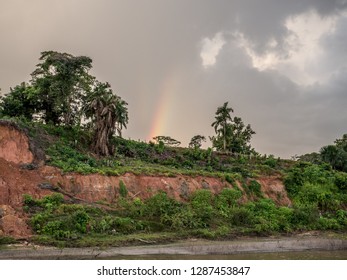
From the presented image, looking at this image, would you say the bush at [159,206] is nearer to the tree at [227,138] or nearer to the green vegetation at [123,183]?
the green vegetation at [123,183]

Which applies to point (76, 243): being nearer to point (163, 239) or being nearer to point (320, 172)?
point (163, 239)

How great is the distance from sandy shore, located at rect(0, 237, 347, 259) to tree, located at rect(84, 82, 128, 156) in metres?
21.6

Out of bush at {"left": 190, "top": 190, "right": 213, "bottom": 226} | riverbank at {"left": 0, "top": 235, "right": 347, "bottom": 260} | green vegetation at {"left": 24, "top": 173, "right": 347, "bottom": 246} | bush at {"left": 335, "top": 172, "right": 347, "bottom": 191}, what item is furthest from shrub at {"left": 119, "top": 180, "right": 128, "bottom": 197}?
bush at {"left": 335, "top": 172, "right": 347, "bottom": 191}

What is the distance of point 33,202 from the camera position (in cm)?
3491

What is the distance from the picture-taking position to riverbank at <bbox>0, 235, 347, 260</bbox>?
26391 millimetres

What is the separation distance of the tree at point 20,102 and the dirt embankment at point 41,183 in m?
18.0

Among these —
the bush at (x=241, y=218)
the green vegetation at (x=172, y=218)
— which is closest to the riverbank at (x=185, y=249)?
the green vegetation at (x=172, y=218)

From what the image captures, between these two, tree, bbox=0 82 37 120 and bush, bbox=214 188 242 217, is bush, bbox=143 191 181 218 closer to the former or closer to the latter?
bush, bbox=214 188 242 217

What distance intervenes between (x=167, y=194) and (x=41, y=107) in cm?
2706

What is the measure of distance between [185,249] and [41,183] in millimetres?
15594

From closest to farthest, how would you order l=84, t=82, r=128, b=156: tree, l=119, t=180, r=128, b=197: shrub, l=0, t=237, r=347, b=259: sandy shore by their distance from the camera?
l=0, t=237, r=347, b=259: sandy shore, l=119, t=180, r=128, b=197: shrub, l=84, t=82, r=128, b=156: tree

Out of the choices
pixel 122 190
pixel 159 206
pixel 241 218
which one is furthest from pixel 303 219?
pixel 122 190

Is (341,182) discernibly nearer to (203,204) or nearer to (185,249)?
(203,204)

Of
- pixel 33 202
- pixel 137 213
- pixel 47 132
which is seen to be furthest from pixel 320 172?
pixel 33 202
